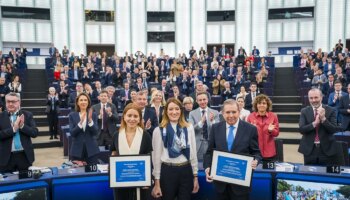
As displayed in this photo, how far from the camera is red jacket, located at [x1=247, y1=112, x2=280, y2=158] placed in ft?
12.9

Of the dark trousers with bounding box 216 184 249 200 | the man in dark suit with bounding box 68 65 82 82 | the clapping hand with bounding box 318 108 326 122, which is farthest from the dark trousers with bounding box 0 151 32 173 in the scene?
the man in dark suit with bounding box 68 65 82 82

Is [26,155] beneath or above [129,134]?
beneath

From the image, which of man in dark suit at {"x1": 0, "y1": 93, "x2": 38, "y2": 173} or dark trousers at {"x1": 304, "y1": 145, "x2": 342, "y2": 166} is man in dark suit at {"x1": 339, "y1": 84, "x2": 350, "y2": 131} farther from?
man in dark suit at {"x1": 0, "y1": 93, "x2": 38, "y2": 173}

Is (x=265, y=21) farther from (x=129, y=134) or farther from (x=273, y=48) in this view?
(x=129, y=134)

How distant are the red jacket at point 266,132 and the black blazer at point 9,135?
9.23 feet

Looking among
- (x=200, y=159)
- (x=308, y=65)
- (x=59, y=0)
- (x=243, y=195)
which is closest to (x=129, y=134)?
(x=243, y=195)

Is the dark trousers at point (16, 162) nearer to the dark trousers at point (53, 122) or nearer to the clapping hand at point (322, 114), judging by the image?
the clapping hand at point (322, 114)

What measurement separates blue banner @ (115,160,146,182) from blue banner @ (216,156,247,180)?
2.28ft

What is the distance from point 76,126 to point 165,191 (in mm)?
1776

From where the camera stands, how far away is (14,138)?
12.3 feet

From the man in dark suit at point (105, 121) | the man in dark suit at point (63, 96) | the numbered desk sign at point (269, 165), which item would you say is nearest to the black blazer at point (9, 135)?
the man in dark suit at point (105, 121)

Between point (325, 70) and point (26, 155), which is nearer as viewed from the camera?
point (26, 155)

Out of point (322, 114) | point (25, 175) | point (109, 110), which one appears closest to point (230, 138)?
point (322, 114)

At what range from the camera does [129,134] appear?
300 centimetres
